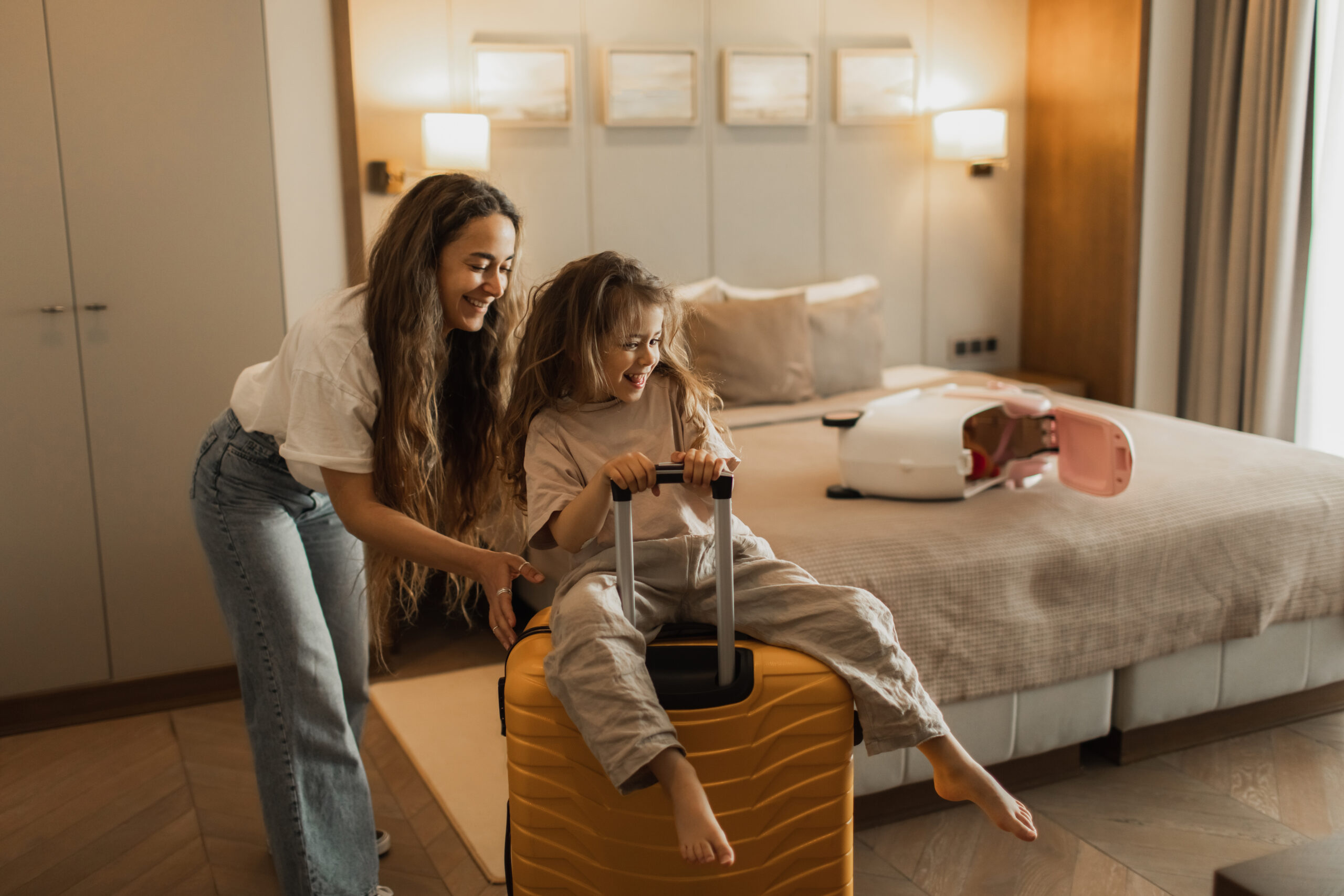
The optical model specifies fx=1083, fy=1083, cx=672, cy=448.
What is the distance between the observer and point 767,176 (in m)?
3.86

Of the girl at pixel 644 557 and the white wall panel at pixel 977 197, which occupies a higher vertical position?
the white wall panel at pixel 977 197

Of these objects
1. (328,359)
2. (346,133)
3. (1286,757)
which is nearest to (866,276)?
(346,133)

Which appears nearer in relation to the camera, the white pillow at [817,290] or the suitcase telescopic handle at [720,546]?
the suitcase telescopic handle at [720,546]

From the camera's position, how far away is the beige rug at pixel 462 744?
2244mm

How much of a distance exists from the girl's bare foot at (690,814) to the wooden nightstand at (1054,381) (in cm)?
295

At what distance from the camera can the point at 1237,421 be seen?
379cm

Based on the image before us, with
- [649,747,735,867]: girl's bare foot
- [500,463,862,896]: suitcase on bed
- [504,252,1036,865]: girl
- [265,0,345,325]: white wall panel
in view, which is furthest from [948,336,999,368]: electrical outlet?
[649,747,735,867]: girl's bare foot

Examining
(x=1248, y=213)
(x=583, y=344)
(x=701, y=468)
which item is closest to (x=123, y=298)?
(x=583, y=344)

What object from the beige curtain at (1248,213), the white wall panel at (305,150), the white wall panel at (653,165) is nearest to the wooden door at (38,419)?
the white wall panel at (305,150)

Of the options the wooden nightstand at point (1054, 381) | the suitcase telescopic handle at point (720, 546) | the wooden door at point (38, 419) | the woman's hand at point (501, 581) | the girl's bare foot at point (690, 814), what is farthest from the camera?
the wooden nightstand at point (1054, 381)

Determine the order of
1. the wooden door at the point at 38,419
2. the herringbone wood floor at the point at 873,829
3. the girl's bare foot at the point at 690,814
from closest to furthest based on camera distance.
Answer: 1. the girl's bare foot at the point at 690,814
2. the herringbone wood floor at the point at 873,829
3. the wooden door at the point at 38,419

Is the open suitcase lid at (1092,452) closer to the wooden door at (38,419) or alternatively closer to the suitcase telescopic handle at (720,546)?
the suitcase telescopic handle at (720,546)

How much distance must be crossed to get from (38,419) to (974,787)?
236 centimetres

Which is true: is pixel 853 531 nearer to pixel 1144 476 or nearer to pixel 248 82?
pixel 1144 476
